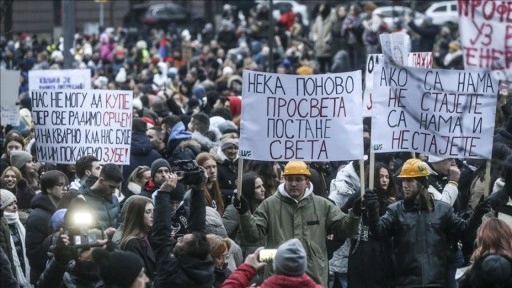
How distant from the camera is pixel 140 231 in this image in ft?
34.4

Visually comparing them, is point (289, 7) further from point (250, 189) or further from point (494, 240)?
point (494, 240)

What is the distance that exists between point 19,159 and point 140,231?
4032 mm

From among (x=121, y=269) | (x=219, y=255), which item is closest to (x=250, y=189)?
(x=219, y=255)

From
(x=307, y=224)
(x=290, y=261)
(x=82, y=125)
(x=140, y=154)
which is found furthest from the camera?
(x=140, y=154)

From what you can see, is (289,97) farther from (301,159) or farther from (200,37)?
(200,37)

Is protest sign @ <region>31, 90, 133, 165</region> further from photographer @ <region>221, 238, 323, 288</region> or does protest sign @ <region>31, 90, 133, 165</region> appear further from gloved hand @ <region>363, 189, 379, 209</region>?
photographer @ <region>221, 238, 323, 288</region>

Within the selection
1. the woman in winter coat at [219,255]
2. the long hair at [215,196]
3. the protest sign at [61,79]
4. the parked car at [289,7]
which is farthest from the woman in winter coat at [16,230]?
the parked car at [289,7]

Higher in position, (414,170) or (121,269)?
(414,170)

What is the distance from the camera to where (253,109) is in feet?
38.3

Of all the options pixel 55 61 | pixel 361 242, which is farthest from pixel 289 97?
pixel 55 61

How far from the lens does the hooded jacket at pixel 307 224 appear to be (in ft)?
36.3

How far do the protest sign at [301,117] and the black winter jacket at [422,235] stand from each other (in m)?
0.60

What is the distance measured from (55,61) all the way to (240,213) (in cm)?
2428

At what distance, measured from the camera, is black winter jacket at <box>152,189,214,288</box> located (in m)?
9.46
